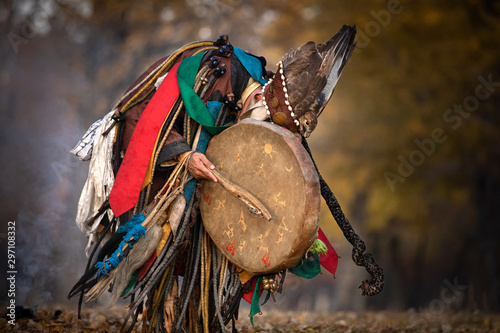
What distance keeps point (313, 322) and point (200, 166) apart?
11.6 ft

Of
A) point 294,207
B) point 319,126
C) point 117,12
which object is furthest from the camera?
point 319,126

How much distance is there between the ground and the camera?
435cm

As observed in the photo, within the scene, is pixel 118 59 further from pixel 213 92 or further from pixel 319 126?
pixel 213 92

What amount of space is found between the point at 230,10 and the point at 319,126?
6.78 feet

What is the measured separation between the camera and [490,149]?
7145mm

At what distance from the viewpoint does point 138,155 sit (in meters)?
2.84

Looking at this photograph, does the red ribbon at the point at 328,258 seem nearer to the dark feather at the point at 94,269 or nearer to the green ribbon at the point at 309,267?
the green ribbon at the point at 309,267

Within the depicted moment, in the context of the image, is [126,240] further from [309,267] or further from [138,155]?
[309,267]

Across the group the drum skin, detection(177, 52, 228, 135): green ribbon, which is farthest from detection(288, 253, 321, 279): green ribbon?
detection(177, 52, 228, 135): green ribbon

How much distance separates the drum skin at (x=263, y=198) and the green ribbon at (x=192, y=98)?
9 centimetres

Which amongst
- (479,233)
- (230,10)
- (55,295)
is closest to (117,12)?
(230,10)

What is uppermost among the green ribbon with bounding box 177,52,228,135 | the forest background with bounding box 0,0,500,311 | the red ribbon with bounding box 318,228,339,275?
the forest background with bounding box 0,0,500,311

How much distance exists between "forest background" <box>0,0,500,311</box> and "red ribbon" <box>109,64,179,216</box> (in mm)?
3546

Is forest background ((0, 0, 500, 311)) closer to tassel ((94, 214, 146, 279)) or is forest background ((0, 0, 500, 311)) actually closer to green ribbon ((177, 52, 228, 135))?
tassel ((94, 214, 146, 279))
